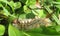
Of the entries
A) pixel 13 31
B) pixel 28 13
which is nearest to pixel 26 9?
pixel 28 13

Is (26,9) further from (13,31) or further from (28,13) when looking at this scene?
(13,31)

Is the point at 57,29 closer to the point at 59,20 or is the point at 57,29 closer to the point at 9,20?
the point at 59,20

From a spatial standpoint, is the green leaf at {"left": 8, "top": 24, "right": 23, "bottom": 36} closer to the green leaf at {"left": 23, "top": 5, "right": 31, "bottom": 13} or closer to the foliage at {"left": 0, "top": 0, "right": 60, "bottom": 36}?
the foliage at {"left": 0, "top": 0, "right": 60, "bottom": 36}

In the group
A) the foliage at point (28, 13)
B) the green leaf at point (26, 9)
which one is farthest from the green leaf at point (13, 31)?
the green leaf at point (26, 9)

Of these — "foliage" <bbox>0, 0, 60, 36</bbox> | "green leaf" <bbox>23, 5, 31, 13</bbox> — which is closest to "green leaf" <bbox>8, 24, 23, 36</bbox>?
"foliage" <bbox>0, 0, 60, 36</bbox>

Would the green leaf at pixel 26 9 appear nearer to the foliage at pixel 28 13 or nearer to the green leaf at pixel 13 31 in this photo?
the foliage at pixel 28 13

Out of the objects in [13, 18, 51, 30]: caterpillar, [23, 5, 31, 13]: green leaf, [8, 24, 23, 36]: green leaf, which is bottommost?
[8, 24, 23, 36]: green leaf

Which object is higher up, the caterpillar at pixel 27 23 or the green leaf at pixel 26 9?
the green leaf at pixel 26 9

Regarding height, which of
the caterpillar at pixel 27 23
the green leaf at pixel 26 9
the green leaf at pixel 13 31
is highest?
the green leaf at pixel 26 9
